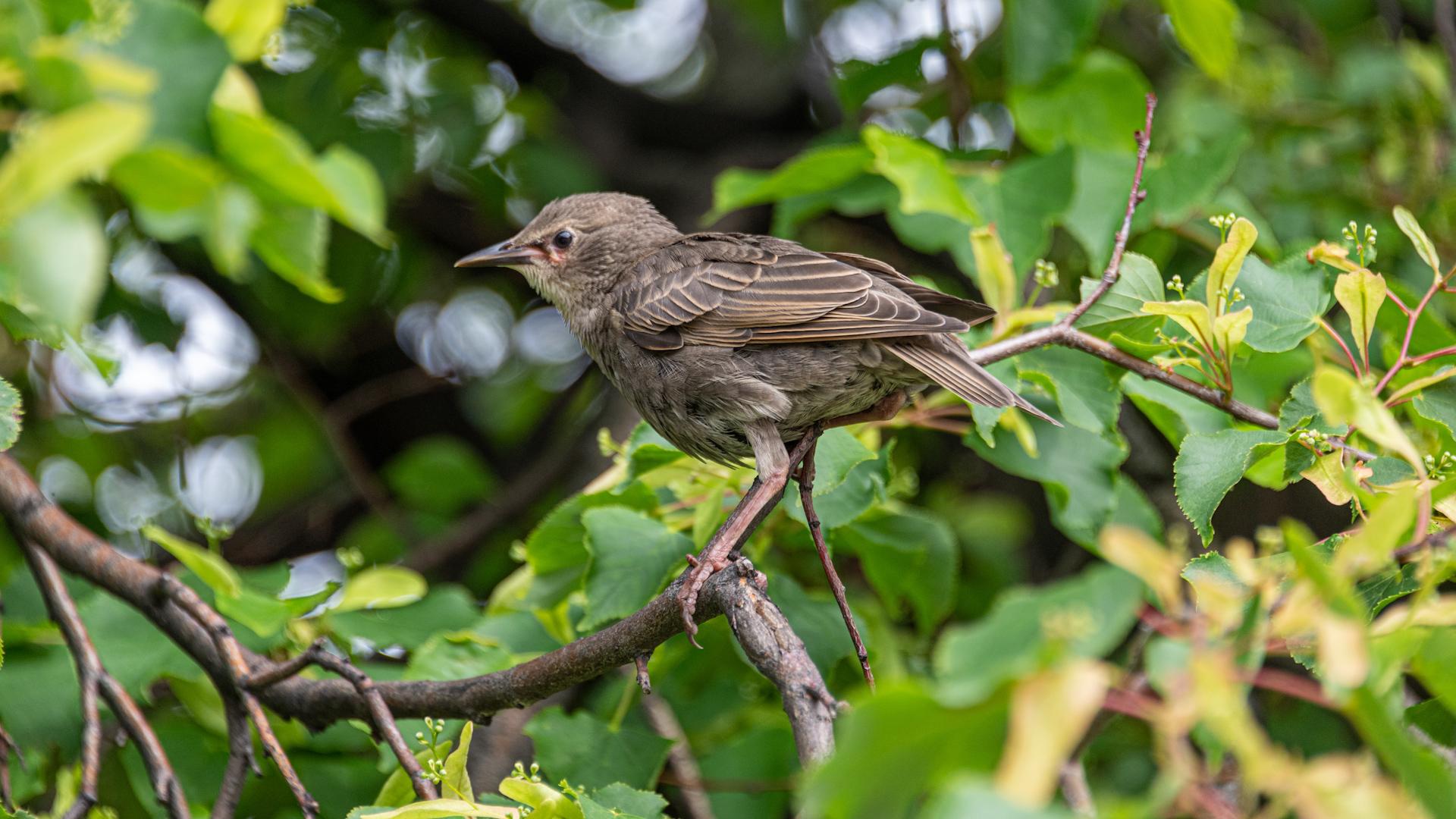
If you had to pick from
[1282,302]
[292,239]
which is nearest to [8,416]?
[292,239]

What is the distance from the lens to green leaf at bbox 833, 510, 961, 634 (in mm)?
3775

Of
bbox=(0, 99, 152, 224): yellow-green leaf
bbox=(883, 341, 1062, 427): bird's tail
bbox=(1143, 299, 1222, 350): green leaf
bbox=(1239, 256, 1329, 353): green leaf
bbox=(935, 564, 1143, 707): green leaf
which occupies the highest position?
bbox=(0, 99, 152, 224): yellow-green leaf

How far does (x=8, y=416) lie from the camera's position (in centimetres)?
259

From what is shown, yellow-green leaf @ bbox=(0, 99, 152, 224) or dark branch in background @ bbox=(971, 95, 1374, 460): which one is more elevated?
yellow-green leaf @ bbox=(0, 99, 152, 224)

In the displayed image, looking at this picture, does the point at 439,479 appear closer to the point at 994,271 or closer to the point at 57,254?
the point at 994,271

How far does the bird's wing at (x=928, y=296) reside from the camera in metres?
3.43

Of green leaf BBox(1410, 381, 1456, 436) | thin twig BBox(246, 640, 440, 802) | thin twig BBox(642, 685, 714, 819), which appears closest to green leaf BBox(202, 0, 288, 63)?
thin twig BBox(246, 640, 440, 802)

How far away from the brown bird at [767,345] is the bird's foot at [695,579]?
0.07 m

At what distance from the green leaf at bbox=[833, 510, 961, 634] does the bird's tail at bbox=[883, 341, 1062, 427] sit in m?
0.64

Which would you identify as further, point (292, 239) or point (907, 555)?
point (907, 555)

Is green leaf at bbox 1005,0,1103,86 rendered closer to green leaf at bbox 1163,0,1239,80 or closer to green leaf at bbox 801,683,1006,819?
green leaf at bbox 1163,0,1239,80

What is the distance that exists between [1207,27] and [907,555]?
2032 mm

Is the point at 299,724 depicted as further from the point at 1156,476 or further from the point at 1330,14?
the point at 1330,14

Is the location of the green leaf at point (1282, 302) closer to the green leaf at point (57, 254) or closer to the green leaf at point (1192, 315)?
the green leaf at point (1192, 315)
